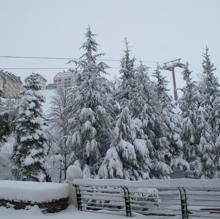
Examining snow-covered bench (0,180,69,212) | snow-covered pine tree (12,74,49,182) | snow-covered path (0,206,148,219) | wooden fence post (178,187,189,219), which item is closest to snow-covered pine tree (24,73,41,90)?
snow-covered pine tree (12,74,49,182)

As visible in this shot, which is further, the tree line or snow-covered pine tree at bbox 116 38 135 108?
snow-covered pine tree at bbox 116 38 135 108

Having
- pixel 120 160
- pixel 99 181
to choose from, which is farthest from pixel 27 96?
pixel 99 181

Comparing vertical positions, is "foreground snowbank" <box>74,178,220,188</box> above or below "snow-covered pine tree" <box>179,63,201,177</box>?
below

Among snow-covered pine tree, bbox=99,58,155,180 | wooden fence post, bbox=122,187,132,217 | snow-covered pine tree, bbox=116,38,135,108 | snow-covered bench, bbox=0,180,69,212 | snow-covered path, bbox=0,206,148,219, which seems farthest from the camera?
snow-covered pine tree, bbox=116,38,135,108

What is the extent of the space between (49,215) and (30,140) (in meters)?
15.1

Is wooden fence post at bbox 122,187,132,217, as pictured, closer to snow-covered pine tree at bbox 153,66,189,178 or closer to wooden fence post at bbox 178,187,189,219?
wooden fence post at bbox 178,187,189,219

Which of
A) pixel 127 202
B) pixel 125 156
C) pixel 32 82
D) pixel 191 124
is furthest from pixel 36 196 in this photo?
pixel 191 124

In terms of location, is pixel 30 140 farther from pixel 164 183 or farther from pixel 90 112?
pixel 164 183

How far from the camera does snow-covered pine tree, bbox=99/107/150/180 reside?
19.7m

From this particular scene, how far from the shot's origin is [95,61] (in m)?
23.0

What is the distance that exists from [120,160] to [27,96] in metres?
11.0

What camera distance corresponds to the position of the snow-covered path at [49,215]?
1176 cm

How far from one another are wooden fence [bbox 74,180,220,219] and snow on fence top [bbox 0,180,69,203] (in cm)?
66

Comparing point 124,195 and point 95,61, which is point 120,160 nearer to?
point 95,61
